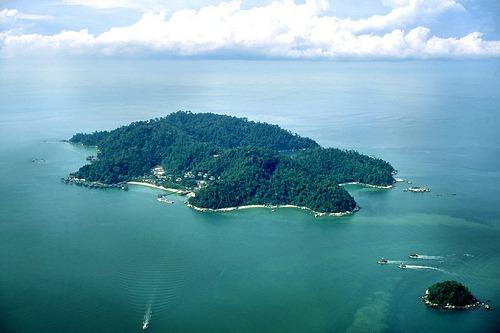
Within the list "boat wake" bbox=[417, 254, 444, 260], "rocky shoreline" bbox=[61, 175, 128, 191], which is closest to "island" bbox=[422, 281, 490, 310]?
"boat wake" bbox=[417, 254, 444, 260]

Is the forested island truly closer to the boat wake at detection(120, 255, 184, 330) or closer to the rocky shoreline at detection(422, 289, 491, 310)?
the boat wake at detection(120, 255, 184, 330)

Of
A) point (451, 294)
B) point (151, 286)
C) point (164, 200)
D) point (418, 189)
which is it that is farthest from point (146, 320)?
point (418, 189)

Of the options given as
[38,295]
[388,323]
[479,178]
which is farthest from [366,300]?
[479,178]

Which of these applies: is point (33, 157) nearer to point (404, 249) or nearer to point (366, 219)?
point (366, 219)

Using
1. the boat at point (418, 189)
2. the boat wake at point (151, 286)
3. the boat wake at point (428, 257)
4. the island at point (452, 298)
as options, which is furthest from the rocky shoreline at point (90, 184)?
the island at point (452, 298)

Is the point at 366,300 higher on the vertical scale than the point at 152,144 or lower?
lower
